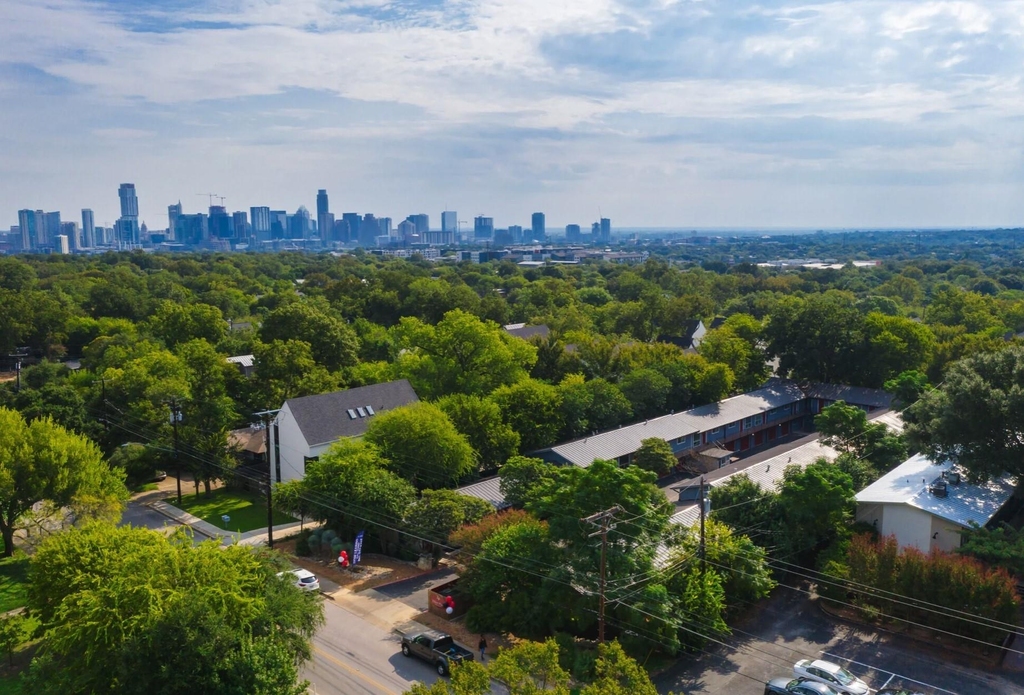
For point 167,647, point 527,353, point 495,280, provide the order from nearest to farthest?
point 167,647, point 527,353, point 495,280

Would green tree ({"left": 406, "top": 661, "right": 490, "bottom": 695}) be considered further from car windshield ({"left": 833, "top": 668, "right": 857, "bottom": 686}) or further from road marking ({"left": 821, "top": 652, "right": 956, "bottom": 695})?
road marking ({"left": 821, "top": 652, "right": 956, "bottom": 695})

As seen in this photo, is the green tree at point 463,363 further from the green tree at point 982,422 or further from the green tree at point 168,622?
the green tree at point 168,622

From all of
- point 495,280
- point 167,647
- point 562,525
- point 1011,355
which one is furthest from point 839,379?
point 495,280

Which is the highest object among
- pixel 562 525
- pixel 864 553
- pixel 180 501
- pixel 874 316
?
pixel 874 316

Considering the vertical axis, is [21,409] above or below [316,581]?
above

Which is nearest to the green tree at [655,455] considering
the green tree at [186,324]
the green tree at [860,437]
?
the green tree at [860,437]

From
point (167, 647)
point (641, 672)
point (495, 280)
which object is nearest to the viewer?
point (641, 672)

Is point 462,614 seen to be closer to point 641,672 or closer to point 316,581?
point 316,581

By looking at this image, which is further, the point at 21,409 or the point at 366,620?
the point at 21,409
